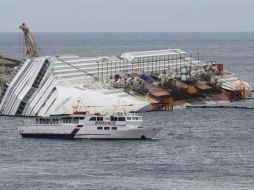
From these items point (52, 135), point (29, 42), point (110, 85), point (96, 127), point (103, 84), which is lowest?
point (52, 135)

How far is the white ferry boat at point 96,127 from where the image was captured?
434ft

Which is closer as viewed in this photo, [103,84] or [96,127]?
[96,127]

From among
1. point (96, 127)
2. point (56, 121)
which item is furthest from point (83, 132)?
point (56, 121)

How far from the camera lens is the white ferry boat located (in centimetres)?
13225

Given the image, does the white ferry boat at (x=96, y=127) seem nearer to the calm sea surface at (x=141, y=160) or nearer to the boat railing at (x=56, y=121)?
the boat railing at (x=56, y=121)

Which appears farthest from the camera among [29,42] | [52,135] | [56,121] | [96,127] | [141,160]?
[29,42]

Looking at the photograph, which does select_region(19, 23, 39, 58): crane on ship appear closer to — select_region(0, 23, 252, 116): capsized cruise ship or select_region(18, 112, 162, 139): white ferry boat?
select_region(0, 23, 252, 116): capsized cruise ship

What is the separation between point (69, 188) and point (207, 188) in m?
12.0

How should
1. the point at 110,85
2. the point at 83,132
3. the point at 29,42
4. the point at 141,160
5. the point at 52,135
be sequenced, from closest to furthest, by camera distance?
the point at 141,160 → the point at 83,132 → the point at 52,135 → the point at 110,85 → the point at 29,42

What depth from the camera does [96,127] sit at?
133250 millimetres

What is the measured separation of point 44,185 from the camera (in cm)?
10162

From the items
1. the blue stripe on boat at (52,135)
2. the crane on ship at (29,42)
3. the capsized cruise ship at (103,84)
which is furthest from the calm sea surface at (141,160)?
the crane on ship at (29,42)

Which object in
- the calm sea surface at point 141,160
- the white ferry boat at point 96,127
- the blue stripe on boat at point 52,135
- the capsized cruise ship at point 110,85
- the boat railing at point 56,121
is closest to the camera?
the calm sea surface at point 141,160

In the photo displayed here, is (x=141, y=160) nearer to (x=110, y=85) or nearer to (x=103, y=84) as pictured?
(x=103, y=84)
